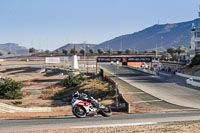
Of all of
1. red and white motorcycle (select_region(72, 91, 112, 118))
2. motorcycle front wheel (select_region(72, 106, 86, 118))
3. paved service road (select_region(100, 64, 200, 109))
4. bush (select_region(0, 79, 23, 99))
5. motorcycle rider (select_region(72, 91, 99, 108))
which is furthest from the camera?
bush (select_region(0, 79, 23, 99))

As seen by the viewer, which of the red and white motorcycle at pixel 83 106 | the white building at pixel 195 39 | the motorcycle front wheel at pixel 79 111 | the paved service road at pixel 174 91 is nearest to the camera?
the red and white motorcycle at pixel 83 106

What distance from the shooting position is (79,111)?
52.4 ft

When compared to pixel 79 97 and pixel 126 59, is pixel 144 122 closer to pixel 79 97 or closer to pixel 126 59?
pixel 79 97

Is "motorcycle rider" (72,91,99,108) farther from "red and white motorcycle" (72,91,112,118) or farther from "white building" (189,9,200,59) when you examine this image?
"white building" (189,9,200,59)

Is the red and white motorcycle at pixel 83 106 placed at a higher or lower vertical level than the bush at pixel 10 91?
higher

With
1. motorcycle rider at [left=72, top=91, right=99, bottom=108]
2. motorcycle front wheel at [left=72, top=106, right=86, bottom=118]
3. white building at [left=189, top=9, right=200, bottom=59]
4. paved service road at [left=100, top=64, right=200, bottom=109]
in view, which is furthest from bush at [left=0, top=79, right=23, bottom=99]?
white building at [left=189, top=9, right=200, bottom=59]

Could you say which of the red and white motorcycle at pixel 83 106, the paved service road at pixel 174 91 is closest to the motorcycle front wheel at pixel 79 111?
the red and white motorcycle at pixel 83 106

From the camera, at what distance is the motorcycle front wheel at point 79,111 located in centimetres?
1582

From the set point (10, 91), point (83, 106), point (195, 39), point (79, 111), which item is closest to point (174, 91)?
point (79, 111)

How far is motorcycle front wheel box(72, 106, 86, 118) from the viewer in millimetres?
15823

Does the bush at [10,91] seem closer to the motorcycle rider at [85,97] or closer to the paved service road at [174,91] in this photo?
the paved service road at [174,91]

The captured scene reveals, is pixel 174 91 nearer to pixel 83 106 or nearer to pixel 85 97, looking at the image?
pixel 85 97

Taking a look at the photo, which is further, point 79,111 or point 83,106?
point 79,111

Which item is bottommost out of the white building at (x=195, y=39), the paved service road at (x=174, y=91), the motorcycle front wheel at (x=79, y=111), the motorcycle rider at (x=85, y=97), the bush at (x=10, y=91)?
the bush at (x=10, y=91)
